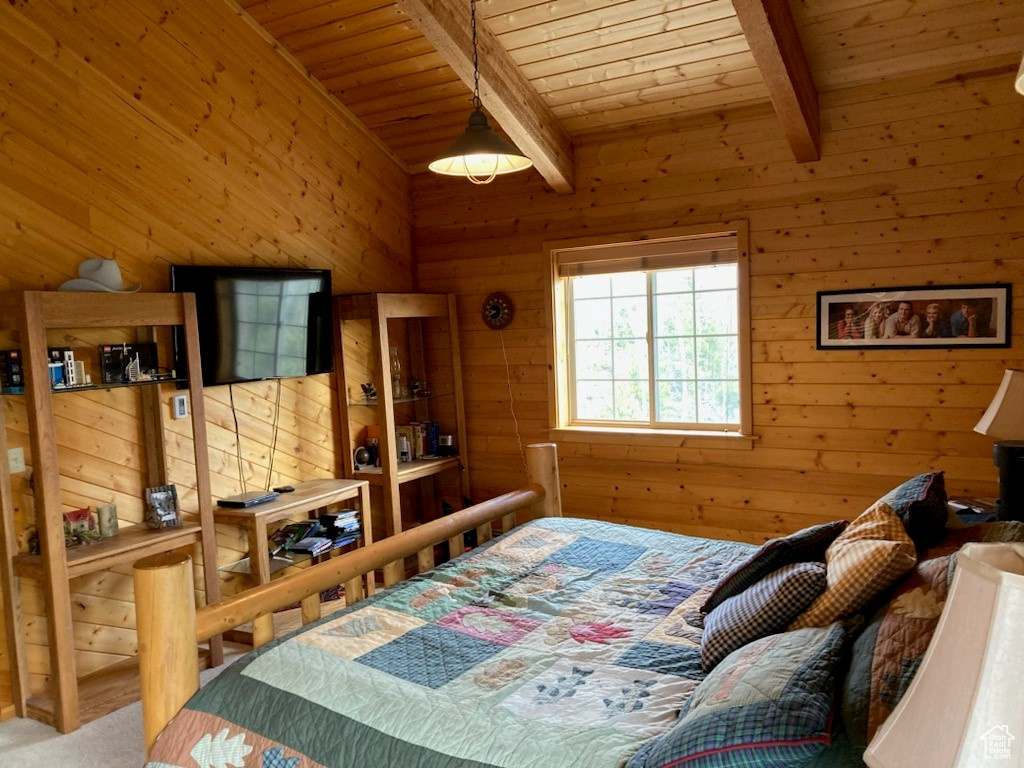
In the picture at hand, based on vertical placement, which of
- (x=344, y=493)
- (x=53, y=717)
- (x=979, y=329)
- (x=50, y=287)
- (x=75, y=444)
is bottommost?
(x=53, y=717)

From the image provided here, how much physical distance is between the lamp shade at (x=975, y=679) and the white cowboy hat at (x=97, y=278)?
335 centimetres

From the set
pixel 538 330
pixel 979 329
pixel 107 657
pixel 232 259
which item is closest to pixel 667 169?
pixel 538 330

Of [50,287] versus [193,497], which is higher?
[50,287]

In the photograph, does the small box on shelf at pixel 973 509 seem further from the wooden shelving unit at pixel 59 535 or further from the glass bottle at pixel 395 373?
the wooden shelving unit at pixel 59 535

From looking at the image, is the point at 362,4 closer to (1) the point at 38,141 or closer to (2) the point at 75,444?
(1) the point at 38,141

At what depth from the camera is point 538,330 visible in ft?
16.0

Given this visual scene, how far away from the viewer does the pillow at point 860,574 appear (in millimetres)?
1798

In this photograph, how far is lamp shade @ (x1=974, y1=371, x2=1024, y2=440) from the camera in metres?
3.02

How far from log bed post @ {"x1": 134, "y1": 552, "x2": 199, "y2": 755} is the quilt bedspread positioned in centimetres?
5

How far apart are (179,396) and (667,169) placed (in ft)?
9.44

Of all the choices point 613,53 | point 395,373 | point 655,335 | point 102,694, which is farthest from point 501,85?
point 102,694

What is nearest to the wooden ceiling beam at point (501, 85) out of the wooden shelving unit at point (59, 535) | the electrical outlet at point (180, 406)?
the wooden shelving unit at point (59, 535)

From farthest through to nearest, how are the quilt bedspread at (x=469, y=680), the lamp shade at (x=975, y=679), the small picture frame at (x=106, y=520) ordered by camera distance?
the small picture frame at (x=106, y=520) → the quilt bedspread at (x=469, y=680) → the lamp shade at (x=975, y=679)

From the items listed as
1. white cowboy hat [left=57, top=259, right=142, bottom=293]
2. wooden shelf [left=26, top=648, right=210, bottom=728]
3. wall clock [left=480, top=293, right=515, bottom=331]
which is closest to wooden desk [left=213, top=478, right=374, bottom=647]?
wooden shelf [left=26, top=648, right=210, bottom=728]
